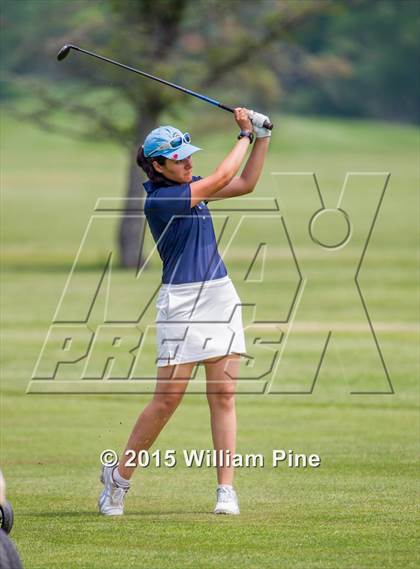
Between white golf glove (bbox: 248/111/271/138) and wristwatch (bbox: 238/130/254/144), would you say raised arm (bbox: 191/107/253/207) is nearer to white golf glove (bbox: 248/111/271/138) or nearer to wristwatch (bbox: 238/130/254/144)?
wristwatch (bbox: 238/130/254/144)

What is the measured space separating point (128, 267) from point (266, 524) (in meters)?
26.5

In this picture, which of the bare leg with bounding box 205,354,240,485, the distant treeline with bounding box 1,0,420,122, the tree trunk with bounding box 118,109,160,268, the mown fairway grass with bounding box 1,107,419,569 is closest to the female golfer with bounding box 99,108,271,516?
the bare leg with bounding box 205,354,240,485

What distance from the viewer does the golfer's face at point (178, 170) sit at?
7.85 metres

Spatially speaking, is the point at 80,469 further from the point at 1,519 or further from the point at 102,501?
the point at 1,519

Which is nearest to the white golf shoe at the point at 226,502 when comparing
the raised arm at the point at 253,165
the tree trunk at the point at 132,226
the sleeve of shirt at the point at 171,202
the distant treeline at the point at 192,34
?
the sleeve of shirt at the point at 171,202

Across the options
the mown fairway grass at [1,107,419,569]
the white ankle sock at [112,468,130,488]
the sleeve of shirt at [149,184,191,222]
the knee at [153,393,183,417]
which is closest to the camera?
the mown fairway grass at [1,107,419,569]

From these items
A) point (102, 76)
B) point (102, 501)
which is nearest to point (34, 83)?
point (102, 76)

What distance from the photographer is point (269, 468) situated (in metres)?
9.86

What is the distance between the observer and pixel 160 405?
26.1ft

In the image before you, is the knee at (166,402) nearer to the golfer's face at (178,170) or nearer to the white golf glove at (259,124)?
the golfer's face at (178,170)

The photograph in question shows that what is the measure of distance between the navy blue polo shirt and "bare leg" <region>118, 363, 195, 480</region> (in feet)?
1.65

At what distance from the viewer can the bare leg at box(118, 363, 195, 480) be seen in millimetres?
7887

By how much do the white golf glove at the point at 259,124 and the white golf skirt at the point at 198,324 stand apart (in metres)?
0.87

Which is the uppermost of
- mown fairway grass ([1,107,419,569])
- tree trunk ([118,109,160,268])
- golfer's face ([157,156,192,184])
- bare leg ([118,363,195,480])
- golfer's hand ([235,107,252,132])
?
golfer's hand ([235,107,252,132])
